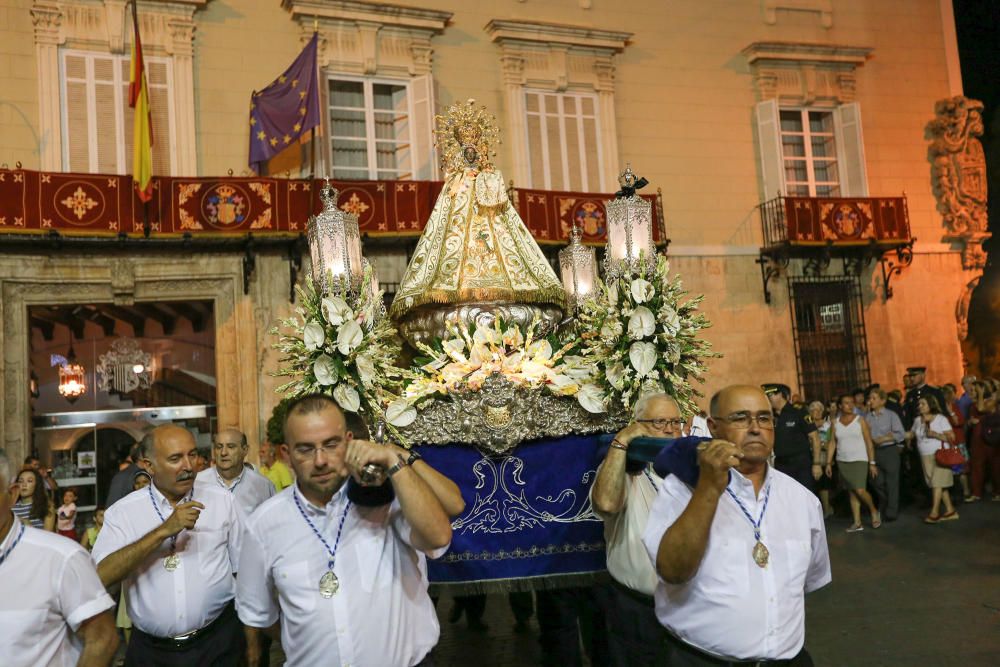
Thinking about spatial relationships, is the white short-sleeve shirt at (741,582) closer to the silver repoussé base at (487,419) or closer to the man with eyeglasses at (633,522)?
the man with eyeglasses at (633,522)

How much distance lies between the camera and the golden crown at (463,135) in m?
6.26

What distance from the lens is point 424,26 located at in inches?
632

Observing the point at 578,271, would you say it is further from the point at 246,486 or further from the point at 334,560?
the point at 334,560

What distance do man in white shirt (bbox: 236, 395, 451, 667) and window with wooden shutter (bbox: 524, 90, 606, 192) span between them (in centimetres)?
1390

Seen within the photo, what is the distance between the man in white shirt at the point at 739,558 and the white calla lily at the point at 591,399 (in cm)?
193

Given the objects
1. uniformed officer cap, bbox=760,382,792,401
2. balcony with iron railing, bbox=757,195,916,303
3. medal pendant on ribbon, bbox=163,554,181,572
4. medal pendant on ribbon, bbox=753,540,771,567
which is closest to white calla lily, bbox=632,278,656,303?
medal pendant on ribbon, bbox=753,540,771,567

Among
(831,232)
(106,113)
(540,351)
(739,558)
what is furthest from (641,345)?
(831,232)

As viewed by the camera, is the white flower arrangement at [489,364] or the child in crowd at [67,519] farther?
the child in crowd at [67,519]

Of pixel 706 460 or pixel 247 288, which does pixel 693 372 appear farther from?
pixel 247 288

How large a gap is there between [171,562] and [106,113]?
12190mm

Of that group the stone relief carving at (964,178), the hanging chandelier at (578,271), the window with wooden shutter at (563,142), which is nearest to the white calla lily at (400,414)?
the hanging chandelier at (578,271)

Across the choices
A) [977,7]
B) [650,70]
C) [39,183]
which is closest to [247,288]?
[39,183]

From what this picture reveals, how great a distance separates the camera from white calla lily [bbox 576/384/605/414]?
5.20 m

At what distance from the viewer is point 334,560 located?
302cm
